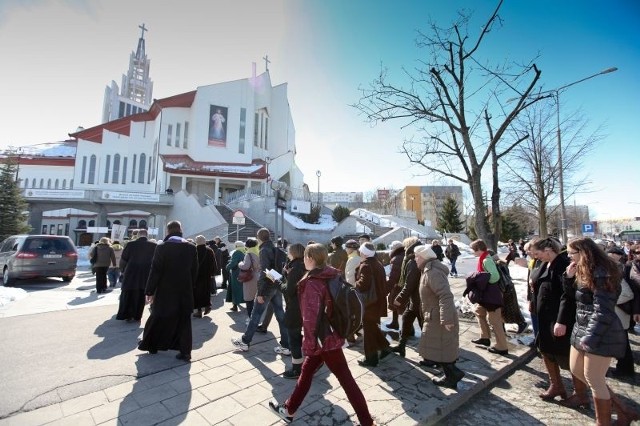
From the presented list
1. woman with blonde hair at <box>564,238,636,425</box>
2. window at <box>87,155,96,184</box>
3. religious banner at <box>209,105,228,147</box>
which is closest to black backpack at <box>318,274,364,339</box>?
woman with blonde hair at <box>564,238,636,425</box>

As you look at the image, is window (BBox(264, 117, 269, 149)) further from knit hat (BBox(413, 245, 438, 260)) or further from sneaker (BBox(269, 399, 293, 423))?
sneaker (BBox(269, 399, 293, 423))

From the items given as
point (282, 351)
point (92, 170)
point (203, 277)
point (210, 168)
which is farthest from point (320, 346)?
point (92, 170)

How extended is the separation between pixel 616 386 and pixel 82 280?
50.5 ft

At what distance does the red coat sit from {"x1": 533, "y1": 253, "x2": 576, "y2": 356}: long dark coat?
2.46 m

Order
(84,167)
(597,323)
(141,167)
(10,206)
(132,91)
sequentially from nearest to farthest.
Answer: (597,323) → (10,206) → (84,167) → (141,167) → (132,91)

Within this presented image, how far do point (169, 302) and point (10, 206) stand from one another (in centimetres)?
2757

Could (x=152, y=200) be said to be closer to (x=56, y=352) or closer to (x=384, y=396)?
(x=56, y=352)

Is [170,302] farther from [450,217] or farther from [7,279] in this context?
[450,217]

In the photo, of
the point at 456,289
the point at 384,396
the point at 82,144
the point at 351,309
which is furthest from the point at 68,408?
the point at 82,144

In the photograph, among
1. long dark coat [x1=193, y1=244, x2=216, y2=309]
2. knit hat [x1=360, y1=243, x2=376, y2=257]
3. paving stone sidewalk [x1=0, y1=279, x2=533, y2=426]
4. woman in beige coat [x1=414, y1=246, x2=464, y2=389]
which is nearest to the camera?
paving stone sidewalk [x1=0, y1=279, x2=533, y2=426]

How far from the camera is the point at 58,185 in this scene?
150 ft

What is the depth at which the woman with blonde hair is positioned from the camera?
9.35ft

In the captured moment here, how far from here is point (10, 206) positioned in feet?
76.8

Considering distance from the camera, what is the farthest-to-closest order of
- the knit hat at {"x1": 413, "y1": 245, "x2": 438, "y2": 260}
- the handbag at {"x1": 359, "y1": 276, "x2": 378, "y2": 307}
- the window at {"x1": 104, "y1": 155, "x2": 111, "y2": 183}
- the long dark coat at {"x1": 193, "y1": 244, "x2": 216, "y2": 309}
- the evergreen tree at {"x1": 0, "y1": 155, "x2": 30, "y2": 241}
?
the window at {"x1": 104, "y1": 155, "x2": 111, "y2": 183}, the evergreen tree at {"x1": 0, "y1": 155, "x2": 30, "y2": 241}, the long dark coat at {"x1": 193, "y1": 244, "x2": 216, "y2": 309}, the handbag at {"x1": 359, "y1": 276, "x2": 378, "y2": 307}, the knit hat at {"x1": 413, "y1": 245, "x2": 438, "y2": 260}
